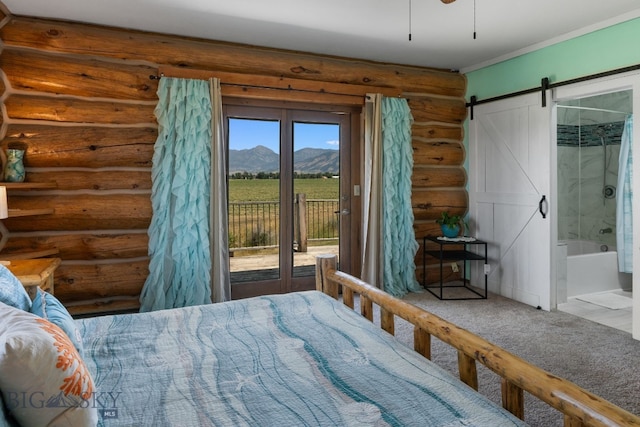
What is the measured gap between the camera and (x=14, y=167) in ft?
10.6

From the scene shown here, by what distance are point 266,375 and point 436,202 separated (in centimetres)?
394

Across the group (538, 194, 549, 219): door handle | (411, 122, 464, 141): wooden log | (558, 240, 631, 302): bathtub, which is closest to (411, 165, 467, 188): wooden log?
(411, 122, 464, 141): wooden log

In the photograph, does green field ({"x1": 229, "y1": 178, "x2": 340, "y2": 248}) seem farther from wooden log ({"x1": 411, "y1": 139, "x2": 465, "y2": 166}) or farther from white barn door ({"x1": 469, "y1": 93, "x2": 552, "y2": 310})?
white barn door ({"x1": 469, "y1": 93, "x2": 552, "y2": 310})

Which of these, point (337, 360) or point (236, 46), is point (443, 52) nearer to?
point (236, 46)

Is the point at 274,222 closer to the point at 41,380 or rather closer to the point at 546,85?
the point at 546,85

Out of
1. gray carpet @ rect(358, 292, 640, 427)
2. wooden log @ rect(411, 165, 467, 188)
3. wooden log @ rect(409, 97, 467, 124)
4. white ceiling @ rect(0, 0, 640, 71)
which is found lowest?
gray carpet @ rect(358, 292, 640, 427)

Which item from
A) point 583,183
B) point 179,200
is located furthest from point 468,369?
point 583,183

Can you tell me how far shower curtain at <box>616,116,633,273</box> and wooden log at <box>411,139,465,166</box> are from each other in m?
1.76

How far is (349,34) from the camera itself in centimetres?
386

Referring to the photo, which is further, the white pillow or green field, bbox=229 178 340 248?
green field, bbox=229 178 340 248

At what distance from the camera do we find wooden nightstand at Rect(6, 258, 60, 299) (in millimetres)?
2479

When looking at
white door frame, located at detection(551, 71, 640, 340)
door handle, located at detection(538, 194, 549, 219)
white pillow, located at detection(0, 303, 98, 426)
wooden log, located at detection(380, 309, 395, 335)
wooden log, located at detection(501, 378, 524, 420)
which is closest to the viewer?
white pillow, located at detection(0, 303, 98, 426)

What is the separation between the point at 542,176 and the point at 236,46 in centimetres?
329

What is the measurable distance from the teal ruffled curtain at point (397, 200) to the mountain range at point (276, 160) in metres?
0.60
